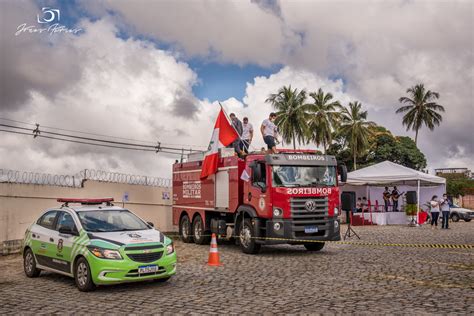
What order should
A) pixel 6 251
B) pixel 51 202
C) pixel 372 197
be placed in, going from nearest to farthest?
pixel 6 251
pixel 51 202
pixel 372 197

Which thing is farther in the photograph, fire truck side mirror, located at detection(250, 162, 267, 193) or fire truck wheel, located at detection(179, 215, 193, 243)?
fire truck wheel, located at detection(179, 215, 193, 243)

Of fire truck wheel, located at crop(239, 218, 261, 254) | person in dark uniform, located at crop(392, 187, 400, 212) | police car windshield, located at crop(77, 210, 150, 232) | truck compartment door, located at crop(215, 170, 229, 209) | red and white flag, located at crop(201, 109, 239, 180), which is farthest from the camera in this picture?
person in dark uniform, located at crop(392, 187, 400, 212)

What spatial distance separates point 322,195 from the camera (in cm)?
1518

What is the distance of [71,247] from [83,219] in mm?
685

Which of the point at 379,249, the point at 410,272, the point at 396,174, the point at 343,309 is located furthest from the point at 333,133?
the point at 343,309

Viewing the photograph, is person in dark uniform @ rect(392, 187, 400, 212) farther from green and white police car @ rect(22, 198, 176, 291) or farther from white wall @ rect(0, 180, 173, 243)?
green and white police car @ rect(22, 198, 176, 291)

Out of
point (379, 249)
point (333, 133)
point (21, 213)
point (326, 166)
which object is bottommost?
point (379, 249)

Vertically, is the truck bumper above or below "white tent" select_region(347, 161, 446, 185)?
below

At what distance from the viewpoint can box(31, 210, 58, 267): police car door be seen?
1084 cm

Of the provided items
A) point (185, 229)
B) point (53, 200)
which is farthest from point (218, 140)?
point (53, 200)

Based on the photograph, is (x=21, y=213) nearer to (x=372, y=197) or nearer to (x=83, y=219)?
(x=83, y=219)

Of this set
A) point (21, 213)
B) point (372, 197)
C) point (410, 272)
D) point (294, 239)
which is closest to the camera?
point (410, 272)

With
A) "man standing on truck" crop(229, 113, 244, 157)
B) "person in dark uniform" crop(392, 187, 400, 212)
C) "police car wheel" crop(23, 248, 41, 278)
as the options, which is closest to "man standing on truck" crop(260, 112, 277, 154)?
"man standing on truck" crop(229, 113, 244, 157)

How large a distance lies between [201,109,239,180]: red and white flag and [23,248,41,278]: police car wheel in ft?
23.7
